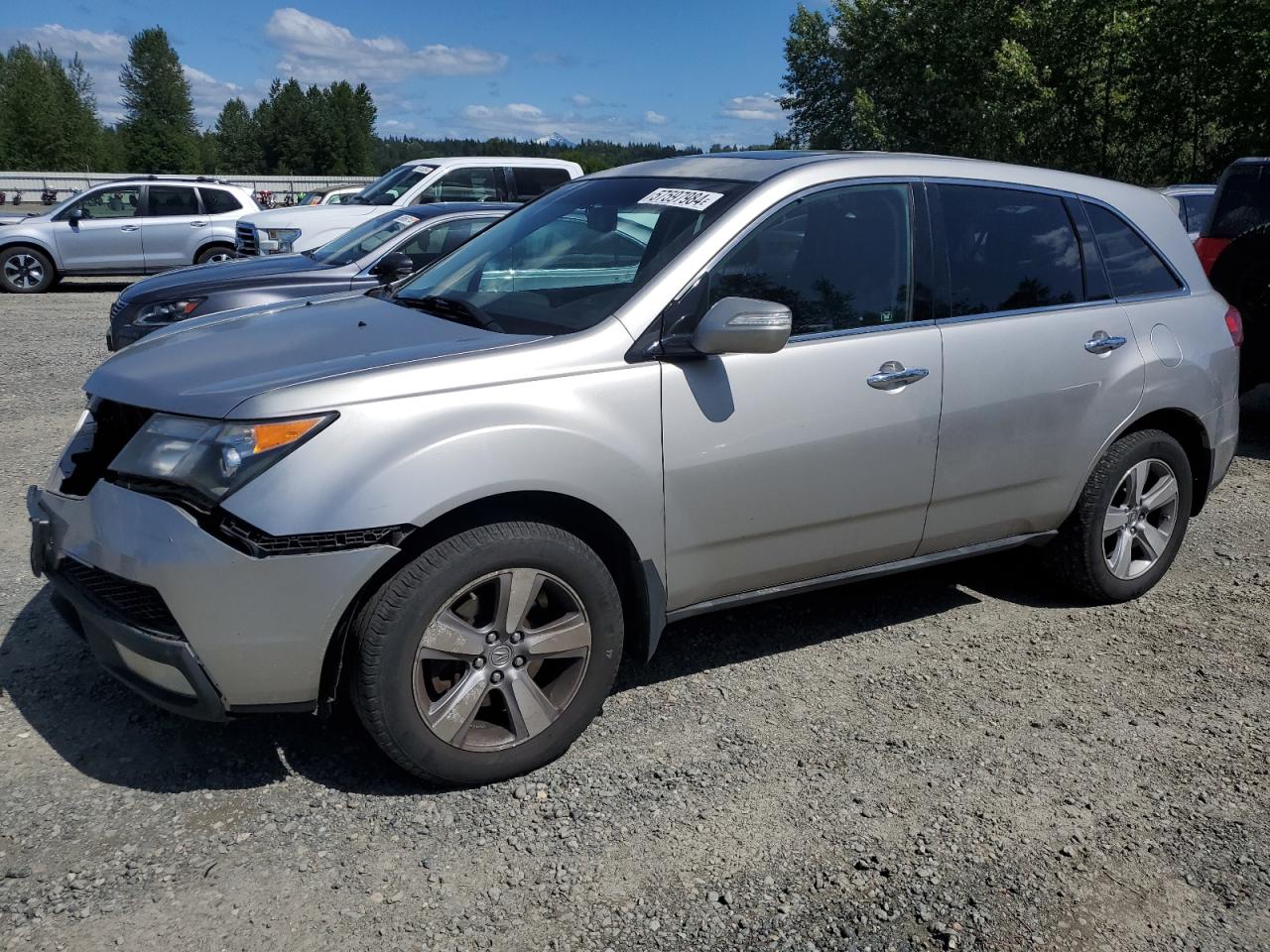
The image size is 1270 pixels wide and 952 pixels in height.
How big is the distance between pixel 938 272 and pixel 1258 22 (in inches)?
958

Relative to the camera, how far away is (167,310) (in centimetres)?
859

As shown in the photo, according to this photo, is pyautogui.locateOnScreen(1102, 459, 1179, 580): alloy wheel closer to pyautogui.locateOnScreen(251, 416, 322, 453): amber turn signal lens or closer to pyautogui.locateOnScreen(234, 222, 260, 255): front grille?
pyautogui.locateOnScreen(251, 416, 322, 453): amber turn signal lens

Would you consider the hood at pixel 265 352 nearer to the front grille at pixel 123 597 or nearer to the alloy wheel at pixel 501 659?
the front grille at pixel 123 597

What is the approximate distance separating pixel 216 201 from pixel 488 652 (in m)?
16.0

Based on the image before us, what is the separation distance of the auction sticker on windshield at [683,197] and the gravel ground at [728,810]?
1.70 metres

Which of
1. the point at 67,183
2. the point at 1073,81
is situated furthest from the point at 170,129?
the point at 1073,81

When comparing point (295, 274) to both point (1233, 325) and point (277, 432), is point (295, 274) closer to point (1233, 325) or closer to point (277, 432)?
point (277, 432)

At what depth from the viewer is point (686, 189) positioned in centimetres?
384

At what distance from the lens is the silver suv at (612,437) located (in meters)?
2.88

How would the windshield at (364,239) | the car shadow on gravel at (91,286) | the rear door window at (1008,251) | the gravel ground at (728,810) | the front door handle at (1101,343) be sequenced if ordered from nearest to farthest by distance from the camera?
the gravel ground at (728,810)
the rear door window at (1008,251)
the front door handle at (1101,343)
the windshield at (364,239)
the car shadow on gravel at (91,286)

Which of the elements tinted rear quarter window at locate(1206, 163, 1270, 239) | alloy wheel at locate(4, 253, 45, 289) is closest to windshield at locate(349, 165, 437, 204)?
alloy wheel at locate(4, 253, 45, 289)

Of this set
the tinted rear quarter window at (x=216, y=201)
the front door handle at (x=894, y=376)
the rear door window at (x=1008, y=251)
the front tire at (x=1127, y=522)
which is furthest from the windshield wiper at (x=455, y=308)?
the tinted rear quarter window at (x=216, y=201)

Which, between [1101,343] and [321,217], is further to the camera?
[321,217]

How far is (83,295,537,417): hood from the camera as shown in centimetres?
303
